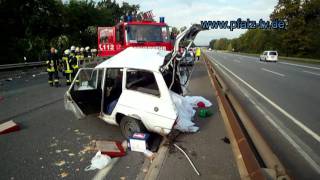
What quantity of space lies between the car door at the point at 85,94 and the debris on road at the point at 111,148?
1488 mm

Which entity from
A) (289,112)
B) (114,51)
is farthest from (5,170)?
(114,51)

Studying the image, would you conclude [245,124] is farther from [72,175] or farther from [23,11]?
[23,11]

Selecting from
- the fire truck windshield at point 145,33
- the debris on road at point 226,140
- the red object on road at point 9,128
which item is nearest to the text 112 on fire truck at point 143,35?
the fire truck windshield at point 145,33

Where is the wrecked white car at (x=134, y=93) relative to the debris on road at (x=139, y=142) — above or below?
above

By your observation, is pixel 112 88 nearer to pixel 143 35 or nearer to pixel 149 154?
pixel 149 154

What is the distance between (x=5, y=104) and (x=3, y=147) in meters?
4.54

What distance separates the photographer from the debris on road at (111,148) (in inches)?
207

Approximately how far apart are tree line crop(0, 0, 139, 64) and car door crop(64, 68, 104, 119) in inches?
548

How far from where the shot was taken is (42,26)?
33062 mm

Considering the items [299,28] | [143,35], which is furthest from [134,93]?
[299,28]

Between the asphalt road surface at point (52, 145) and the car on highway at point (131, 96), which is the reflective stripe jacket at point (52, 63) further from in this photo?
the car on highway at point (131, 96)

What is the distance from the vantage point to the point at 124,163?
16.5 ft

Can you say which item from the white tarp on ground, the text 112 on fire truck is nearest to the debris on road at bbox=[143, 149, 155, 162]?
the white tarp on ground

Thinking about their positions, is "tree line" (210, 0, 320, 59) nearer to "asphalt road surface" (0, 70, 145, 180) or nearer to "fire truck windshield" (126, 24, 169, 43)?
"fire truck windshield" (126, 24, 169, 43)
